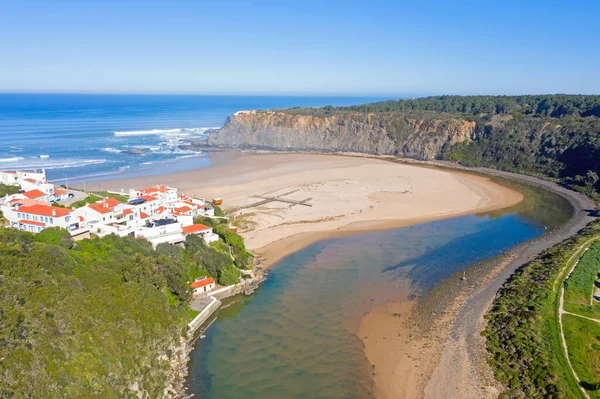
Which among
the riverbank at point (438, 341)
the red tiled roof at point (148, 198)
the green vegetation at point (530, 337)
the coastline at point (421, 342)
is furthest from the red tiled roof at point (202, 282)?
the green vegetation at point (530, 337)

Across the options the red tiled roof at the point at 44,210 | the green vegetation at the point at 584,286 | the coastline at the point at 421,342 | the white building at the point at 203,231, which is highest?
the red tiled roof at the point at 44,210

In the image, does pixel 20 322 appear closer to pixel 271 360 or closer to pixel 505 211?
pixel 271 360

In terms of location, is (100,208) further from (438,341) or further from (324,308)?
(438,341)

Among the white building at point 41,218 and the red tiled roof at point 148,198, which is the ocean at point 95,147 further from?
the white building at point 41,218

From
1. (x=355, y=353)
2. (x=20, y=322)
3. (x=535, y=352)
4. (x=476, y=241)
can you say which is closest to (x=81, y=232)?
(x=20, y=322)

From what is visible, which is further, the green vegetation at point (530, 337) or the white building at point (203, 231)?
the white building at point (203, 231)

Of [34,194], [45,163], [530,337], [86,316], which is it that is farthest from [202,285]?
[45,163]
